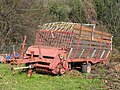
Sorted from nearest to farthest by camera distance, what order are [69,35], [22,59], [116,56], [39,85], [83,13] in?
[39,85]
[22,59]
[69,35]
[116,56]
[83,13]

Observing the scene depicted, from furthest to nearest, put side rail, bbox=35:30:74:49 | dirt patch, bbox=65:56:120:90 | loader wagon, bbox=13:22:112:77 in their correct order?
side rail, bbox=35:30:74:49
loader wagon, bbox=13:22:112:77
dirt patch, bbox=65:56:120:90

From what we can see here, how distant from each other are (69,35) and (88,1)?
1667 centimetres

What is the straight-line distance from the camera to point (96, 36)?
1361 centimetres

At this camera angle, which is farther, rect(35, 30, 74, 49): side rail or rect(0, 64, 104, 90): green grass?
rect(35, 30, 74, 49): side rail

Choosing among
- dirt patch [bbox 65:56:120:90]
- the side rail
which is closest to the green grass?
dirt patch [bbox 65:56:120:90]

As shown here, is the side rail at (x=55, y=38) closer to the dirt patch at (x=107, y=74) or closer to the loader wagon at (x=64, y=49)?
the loader wagon at (x=64, y=49)

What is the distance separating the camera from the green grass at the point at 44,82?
9.11m

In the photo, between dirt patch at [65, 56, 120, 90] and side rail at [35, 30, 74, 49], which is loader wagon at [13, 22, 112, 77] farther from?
dirt patch at [65, 56, 120, 90]

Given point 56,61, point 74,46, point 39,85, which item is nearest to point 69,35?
point 74,46

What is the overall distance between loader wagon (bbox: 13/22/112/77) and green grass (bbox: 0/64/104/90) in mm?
377

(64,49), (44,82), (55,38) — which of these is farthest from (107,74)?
(44,82)

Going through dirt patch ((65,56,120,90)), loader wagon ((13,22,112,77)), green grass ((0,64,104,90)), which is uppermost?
loader wagon ((13,22,112,77))

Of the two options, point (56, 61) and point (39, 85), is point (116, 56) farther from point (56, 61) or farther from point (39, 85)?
point (39, 85)

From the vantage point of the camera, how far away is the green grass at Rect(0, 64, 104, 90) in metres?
9.11
